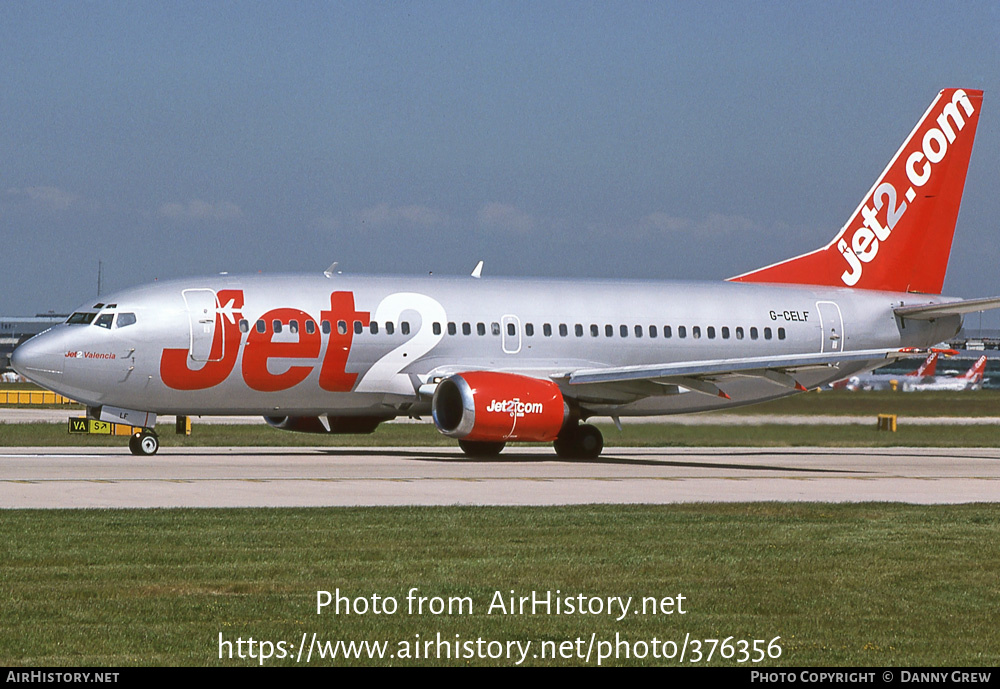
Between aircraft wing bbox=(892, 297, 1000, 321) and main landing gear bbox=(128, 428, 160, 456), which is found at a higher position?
aircraft wing bbox=(892, 297, 1000, 321)

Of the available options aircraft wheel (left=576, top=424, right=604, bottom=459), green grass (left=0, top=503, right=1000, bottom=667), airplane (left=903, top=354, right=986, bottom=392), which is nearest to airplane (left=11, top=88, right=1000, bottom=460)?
aircraft wheel (left=576, top=424, right=604, bottom=459)

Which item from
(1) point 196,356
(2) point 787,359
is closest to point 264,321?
(1) point 196,356

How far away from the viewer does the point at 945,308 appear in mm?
38281

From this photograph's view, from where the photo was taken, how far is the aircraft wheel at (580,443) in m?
34.1

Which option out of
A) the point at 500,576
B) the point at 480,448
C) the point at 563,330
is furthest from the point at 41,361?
the point at 500,576

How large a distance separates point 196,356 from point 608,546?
692 inches

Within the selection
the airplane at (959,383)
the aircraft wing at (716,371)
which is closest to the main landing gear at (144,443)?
the aircraft wing at (716,371)

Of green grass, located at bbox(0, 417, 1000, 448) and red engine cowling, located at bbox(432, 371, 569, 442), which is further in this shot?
green grass, located at bbox(0, 417, 1000, 448)

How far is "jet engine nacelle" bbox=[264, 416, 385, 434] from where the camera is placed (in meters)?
35.3

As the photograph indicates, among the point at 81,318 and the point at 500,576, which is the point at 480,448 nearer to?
the point at 81,318

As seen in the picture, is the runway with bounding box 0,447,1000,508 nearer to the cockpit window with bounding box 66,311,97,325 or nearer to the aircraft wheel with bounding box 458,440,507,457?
the aircraft wheel with bounding box 458,440,507,457

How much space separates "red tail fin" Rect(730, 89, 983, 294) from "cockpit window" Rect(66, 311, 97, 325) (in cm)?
1784

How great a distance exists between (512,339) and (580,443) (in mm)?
2992
